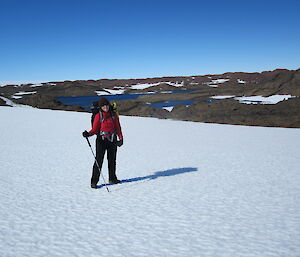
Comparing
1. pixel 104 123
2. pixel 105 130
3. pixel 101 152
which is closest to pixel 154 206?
pixel 101 152

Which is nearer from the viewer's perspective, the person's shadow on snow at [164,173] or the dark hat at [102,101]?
the dark hat at [102,101]

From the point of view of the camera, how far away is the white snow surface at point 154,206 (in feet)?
9.93

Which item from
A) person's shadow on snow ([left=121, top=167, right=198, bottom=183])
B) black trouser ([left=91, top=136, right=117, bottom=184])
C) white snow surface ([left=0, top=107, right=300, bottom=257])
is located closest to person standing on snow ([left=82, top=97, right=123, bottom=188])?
black trouser ([left=91, top=136, right=117, bottom=184])

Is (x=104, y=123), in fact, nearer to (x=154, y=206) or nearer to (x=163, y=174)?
(x=154, y=206)

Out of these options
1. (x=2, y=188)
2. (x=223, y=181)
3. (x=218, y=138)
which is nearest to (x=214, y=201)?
(x=223, y=181)

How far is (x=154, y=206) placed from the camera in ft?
13.9

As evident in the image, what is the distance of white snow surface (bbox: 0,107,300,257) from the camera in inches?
119

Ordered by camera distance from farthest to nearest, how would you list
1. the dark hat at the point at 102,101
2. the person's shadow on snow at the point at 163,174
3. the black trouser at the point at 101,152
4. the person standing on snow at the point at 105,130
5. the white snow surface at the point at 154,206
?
the person's shadow on snow at the point at 163,174
the black trouser at the point at 101,152
the person standing on snow at the point at 105,130
the dark hat at the point at 102,101
the white snow surface at the point at 154,206

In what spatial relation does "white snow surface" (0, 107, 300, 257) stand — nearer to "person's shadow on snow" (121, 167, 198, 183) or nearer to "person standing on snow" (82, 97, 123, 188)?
"person's shadow on snow" (121, 167, 198, 183)

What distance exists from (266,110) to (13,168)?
22162 mm

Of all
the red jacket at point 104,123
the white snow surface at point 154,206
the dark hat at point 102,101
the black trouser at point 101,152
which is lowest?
the white snow surface at point 154,206

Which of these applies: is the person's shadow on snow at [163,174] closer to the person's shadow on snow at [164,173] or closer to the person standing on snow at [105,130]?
the person's shadow on snow at [164,173]


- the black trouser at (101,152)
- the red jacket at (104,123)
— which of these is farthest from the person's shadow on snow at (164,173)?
the red jacket at (104,123)

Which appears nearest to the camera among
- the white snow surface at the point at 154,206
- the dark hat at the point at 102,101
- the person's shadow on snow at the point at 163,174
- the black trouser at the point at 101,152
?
the white snow surface at the point at 154,206
